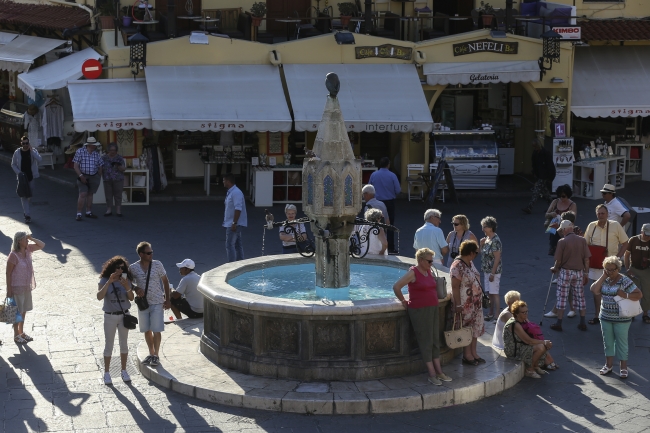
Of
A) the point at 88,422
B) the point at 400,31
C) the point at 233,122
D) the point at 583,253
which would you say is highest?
the point at 400,31

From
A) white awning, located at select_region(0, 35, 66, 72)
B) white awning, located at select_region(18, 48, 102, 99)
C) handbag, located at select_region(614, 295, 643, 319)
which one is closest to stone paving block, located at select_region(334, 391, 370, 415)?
handbag, located at select_region(614, 295, 643, 319)

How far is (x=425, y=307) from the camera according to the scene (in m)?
11.2

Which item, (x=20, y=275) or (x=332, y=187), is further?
(x=20, y=275)

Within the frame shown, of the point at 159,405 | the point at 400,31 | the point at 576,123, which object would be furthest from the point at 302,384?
the point at 576,123

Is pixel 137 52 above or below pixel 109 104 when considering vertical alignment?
above

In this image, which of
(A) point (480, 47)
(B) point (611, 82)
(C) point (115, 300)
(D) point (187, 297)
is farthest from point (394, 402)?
(B) point (611, 82)

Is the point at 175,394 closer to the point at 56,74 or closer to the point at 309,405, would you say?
the point at 309,405

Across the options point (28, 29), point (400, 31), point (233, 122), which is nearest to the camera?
point (233, 122)

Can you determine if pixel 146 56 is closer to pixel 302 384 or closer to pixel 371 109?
pixel 371 109

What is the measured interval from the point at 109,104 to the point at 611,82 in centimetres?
1128

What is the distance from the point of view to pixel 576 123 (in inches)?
1056

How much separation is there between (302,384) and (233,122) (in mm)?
10681

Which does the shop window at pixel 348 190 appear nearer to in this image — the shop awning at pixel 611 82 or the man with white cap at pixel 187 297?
the man with white cap at pixel 187 297

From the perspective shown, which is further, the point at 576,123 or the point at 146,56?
the point at 576,123
